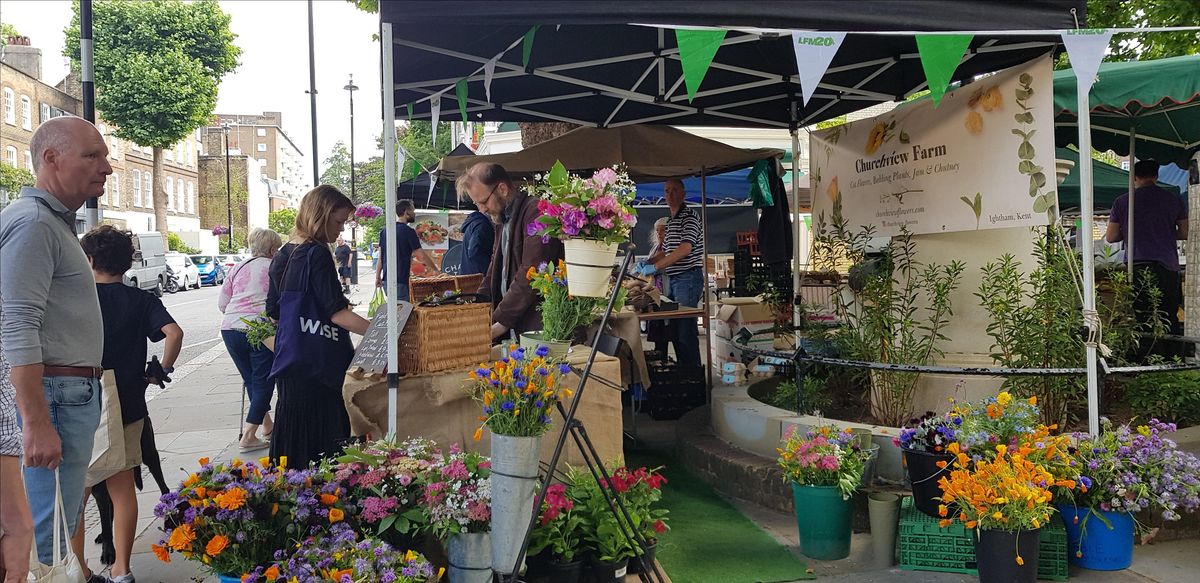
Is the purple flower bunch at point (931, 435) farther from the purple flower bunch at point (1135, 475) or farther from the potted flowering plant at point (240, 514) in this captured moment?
the potted flowering plant at point (240, 514)

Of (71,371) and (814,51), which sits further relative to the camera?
(814,51)

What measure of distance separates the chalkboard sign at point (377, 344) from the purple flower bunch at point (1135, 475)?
10.3 ft

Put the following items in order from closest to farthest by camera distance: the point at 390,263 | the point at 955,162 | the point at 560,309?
the point at 560,309
the point at 390,263
the point at 955,162

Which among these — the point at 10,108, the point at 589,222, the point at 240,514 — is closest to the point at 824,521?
the point at 589,222

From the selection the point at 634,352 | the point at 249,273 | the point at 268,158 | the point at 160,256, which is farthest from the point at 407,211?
the point at 268,158

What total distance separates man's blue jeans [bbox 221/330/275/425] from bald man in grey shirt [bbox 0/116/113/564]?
3.35 meters

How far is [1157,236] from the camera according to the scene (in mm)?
6898

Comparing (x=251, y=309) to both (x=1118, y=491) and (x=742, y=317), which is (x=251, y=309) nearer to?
(x=742, y=317)

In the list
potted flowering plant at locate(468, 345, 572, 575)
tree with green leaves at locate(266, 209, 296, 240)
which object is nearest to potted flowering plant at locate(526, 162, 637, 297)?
potted flowering plant at locate(468, 345, 572, 575)

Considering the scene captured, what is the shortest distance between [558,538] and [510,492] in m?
0.46

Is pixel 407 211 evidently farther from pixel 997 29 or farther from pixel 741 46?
pixel 997 29

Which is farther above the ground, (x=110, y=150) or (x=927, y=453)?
(x=110, y=150)

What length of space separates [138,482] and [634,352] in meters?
3.13

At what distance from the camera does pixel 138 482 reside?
4270 mm
